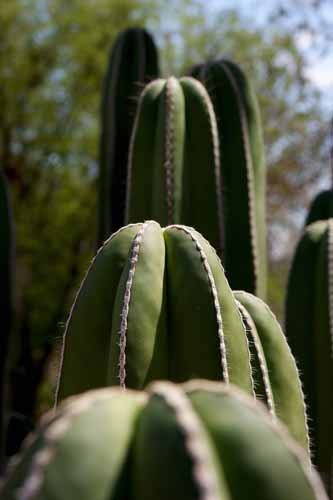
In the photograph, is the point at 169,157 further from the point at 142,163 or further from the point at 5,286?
the point at 5,286

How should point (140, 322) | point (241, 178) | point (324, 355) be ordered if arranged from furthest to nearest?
point (241, 178), point (324, 355), point (140, 322)

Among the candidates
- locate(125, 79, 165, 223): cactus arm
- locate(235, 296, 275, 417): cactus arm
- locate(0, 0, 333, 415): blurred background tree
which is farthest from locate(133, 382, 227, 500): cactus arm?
locate(0, 0, 333, 415): blurred background tree

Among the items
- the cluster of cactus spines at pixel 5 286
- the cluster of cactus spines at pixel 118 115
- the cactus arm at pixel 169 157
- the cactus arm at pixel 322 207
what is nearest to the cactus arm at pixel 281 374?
the cactus arm at pixel 169 157

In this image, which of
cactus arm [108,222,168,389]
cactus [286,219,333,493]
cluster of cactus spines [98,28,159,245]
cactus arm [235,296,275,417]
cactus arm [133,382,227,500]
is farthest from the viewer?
cluster of cactus spines [98,28,159,245]

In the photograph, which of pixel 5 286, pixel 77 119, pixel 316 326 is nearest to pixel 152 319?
pixel 316 326

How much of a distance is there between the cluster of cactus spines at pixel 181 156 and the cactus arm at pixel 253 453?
5.47 ft

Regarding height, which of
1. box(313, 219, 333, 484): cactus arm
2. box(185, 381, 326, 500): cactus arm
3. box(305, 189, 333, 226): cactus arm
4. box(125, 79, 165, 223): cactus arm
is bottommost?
box(313, 219, 333, 484): cactus arm

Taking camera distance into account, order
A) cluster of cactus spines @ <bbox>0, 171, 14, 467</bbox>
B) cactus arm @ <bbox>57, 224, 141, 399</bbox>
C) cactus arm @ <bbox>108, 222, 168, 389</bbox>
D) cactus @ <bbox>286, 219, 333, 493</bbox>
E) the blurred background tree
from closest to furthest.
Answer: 1. cactus arm @ <bbox>108, 222, 168, 389</bbox>
2. cactus arm @ <bbox>57, 224, 141, 399</bbox>
3. cactus @ <bbox>286, 219, 333, 493</bbox>
4. cluster of cactus spines @ <bbox>0, 171, 14, 467</bbox>
5. the blurred background tree

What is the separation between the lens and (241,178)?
2945mm

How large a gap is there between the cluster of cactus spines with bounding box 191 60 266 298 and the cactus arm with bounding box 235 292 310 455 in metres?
0.90

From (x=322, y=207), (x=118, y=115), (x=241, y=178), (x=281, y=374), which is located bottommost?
(x=281, y=374)

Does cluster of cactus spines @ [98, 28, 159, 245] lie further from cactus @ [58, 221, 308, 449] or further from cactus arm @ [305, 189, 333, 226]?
cactus @ [58, 221, 308, 449]

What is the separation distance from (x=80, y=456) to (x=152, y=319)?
0.68 m

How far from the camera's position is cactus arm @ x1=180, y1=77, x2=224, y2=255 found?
268cm
